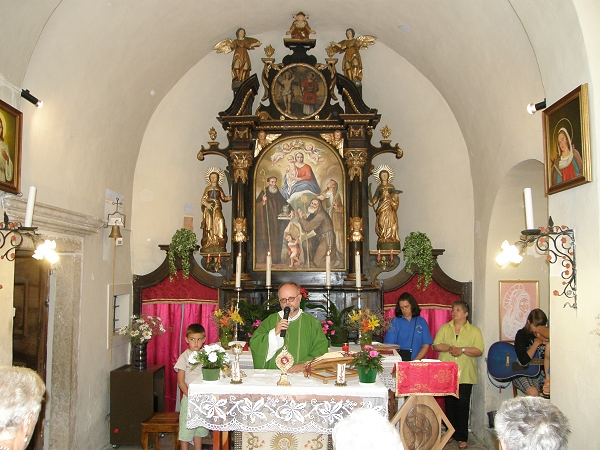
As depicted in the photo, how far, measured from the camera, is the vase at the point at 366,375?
5.30 m

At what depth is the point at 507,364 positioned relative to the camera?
791 centimetres

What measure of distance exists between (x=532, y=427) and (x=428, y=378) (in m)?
3.14

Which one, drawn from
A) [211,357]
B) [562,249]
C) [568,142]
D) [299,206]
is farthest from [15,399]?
[299,206]

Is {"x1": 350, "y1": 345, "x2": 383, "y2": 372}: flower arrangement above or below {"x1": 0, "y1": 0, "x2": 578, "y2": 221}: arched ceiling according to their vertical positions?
below

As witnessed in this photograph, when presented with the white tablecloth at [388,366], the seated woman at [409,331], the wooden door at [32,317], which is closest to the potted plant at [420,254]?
the seated woman at [409,331]

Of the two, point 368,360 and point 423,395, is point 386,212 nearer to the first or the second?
point 423,395

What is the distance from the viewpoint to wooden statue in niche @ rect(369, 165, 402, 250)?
29.3ft

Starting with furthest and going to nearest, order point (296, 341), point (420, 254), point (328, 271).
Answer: point (420, 254)
point (328, 271)
point (296, 341)

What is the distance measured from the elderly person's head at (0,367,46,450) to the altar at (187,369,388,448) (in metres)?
2.63

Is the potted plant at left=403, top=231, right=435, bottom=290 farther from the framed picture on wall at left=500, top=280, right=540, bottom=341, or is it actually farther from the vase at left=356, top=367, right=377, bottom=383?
the vase at left=356, top=367, right=377, bottom=383

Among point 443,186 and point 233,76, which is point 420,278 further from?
point 233,76

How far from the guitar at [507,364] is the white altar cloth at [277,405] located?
3.19m

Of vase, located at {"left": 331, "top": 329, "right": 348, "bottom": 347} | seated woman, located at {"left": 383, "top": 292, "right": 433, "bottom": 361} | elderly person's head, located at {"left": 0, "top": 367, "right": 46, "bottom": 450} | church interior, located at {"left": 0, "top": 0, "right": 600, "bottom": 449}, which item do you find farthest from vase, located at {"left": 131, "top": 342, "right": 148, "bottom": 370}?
elderly person's head, located at {"left": 0, "top": 367, "right": 46, "bottom": 450}

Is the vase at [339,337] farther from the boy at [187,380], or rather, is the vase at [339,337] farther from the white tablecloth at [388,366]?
the boy at [187,380]
